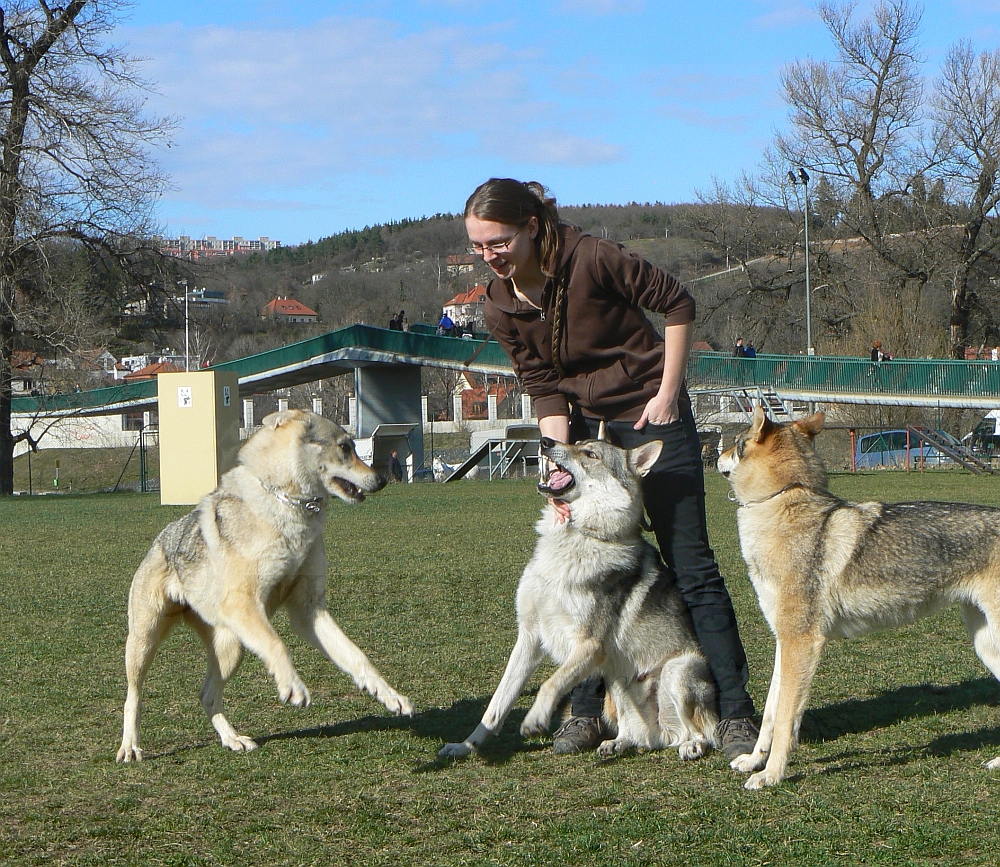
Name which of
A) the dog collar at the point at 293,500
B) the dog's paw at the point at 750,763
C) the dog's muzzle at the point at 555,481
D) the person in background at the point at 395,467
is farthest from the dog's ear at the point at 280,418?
the person in background at the point at 395,467

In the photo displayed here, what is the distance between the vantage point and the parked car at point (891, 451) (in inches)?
1286

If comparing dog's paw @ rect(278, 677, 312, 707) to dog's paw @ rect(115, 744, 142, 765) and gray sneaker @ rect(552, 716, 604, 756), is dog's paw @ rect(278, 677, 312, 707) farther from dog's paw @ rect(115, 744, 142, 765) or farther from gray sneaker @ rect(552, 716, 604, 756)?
gray sneaker @ rect(552, 716, 604, 756)

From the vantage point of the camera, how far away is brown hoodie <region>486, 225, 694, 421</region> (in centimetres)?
452

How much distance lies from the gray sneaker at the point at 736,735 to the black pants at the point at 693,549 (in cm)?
6

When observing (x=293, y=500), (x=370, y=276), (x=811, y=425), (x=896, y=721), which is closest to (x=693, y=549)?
(x=811, y=425)

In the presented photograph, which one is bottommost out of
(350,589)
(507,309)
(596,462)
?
(350,589)

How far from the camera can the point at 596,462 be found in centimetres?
481

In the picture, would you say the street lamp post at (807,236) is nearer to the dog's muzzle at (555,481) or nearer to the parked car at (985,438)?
the parked car at (985,438)

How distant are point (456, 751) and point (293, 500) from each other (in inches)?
54.9

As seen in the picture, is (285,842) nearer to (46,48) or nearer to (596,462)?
(596,462)

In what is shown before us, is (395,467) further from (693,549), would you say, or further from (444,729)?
(693,549)

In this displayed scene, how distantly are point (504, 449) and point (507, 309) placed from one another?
1154 inches

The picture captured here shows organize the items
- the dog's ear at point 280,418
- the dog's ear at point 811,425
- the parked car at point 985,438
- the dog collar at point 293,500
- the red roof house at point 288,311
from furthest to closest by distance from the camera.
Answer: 1. the red roof house at point 288,311
2. the parked car at point 985,438
3. the dog's ear at point 280,418
4. the dog collar at point 293,500
5. the dog's ear at point 811,425

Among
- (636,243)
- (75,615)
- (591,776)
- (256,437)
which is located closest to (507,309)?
(256,437)
